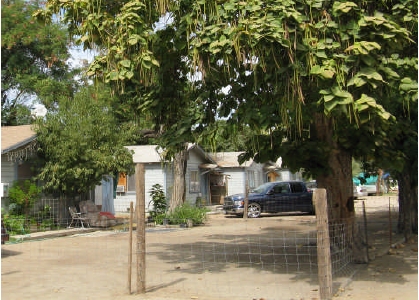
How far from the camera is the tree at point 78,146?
1728cm

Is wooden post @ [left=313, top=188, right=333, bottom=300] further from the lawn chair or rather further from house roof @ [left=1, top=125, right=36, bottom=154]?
the lawn chair

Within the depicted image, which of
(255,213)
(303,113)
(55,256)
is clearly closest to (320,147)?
(303,113)

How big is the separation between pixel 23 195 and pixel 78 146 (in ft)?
8.03

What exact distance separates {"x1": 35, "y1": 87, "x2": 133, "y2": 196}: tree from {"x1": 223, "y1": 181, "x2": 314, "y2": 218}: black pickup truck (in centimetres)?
778

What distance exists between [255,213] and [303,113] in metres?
17.0

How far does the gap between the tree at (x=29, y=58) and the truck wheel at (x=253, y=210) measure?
13150 mm

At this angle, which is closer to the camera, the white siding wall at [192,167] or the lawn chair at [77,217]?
the lawn chair at [77,217]

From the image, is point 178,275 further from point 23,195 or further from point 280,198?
point 280,198

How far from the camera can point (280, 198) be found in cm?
2461

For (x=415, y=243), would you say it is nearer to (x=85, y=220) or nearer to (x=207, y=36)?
(x=207, y=36)

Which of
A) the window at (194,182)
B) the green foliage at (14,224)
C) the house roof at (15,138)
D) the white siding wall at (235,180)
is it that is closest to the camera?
the green foliage at (14,224)

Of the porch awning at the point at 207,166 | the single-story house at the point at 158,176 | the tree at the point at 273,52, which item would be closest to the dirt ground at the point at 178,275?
the tree at the point at 273,52

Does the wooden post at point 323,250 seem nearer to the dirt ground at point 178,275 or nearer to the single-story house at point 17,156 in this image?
the dirt ground at point 178,275

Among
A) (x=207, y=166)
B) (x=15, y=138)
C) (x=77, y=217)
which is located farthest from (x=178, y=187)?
(x=207, y=166)
